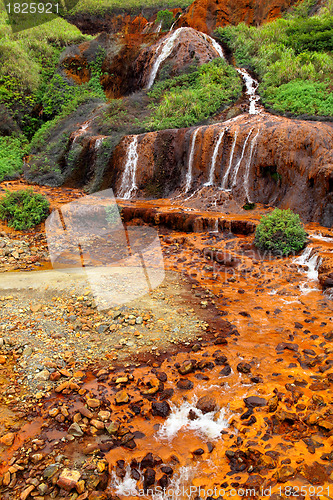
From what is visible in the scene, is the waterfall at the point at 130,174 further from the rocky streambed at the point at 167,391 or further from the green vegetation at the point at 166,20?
the green vegetation at the point at 166,20

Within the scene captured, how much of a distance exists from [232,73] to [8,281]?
16720mm

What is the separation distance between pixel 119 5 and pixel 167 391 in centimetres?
3997

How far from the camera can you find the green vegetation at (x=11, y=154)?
16.5 meters

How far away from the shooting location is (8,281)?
661cm

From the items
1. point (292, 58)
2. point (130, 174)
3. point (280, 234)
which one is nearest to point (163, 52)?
point (292, 58)

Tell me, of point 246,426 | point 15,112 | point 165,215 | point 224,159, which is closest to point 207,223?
point 165,215

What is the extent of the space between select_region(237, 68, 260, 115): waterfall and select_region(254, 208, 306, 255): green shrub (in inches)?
308

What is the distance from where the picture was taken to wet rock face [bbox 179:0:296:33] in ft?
73.8

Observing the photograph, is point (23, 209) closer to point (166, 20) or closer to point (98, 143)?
point (98, 143)

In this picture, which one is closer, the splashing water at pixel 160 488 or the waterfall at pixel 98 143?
Answer: the splashing water at pixel 160 488

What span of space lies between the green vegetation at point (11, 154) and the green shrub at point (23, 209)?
18.4ft

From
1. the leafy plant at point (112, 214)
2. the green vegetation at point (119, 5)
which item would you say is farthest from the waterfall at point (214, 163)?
the green vegetation at point (119, 5)

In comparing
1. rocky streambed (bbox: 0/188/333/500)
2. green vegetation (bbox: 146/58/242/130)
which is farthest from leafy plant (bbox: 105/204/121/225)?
green vegetation (bbox: 146/58/242/130)

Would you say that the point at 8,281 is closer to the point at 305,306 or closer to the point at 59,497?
the point at 59,497
